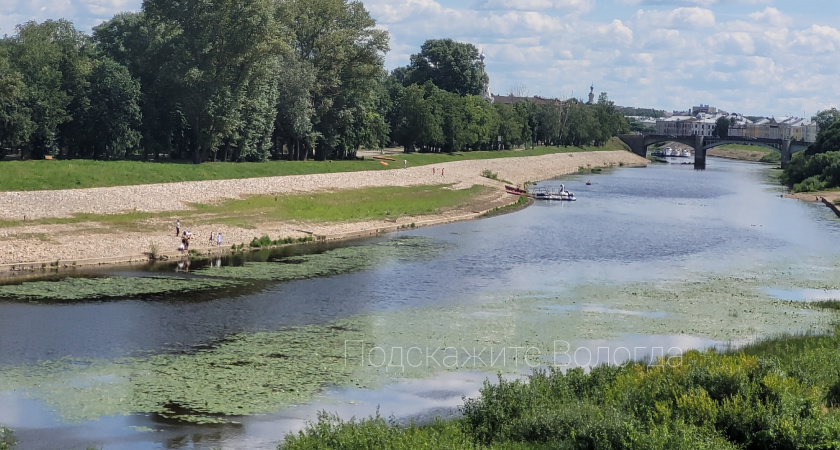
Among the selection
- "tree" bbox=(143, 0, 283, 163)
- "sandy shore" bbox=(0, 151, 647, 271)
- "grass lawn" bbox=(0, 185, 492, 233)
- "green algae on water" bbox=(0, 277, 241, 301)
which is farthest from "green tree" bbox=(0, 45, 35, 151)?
"green algae on water" bbox=(0, 277, 241, 301)

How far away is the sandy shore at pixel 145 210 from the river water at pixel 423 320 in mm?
3300

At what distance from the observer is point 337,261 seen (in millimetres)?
54625

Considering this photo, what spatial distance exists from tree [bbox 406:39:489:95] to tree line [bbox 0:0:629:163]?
57.0 meters

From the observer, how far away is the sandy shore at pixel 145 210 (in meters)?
49.6

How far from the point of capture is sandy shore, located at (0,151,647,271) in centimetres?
4962

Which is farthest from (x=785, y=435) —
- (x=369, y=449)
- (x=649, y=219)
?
(x=649, y=219)

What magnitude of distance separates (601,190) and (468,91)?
6022cm

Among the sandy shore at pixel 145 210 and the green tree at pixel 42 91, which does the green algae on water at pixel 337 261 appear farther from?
the green tree at pixel 42 91

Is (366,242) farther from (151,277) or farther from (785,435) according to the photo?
(785,435)

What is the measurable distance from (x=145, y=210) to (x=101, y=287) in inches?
724

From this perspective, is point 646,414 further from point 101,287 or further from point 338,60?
point 338,60

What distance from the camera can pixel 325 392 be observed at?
29.2 meters

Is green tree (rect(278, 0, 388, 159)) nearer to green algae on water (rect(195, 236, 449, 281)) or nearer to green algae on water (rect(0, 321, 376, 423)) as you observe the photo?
green algae on water (rect(195, 236, 449, 281))

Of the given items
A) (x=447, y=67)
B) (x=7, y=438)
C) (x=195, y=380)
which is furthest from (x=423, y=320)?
(x=447, y=67)
